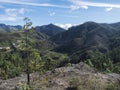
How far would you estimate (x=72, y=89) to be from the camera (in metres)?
35.8

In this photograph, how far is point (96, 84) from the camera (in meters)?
35.2

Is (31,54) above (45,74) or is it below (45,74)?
above

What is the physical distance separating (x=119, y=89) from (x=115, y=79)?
373 inches

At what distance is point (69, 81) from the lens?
38.9 metres

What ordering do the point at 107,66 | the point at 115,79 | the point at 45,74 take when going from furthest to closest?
1. the point at 107,66
2. the point at 45,74
3. the point at 115,79

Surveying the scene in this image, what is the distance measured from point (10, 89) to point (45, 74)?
8.81m

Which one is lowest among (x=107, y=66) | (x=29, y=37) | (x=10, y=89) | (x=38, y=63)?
(x=107, y=66)

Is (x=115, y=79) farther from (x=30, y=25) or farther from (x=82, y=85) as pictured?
(x=30, y=25)

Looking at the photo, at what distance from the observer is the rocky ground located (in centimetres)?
3462

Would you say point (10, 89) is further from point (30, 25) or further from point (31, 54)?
point (30, 25)

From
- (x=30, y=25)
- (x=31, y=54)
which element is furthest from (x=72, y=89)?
(x=30, y=25)

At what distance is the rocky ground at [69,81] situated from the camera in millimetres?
34625

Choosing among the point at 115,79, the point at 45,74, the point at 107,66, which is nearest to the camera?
the point at 115,79

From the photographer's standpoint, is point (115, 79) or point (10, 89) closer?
point (10, 89)
